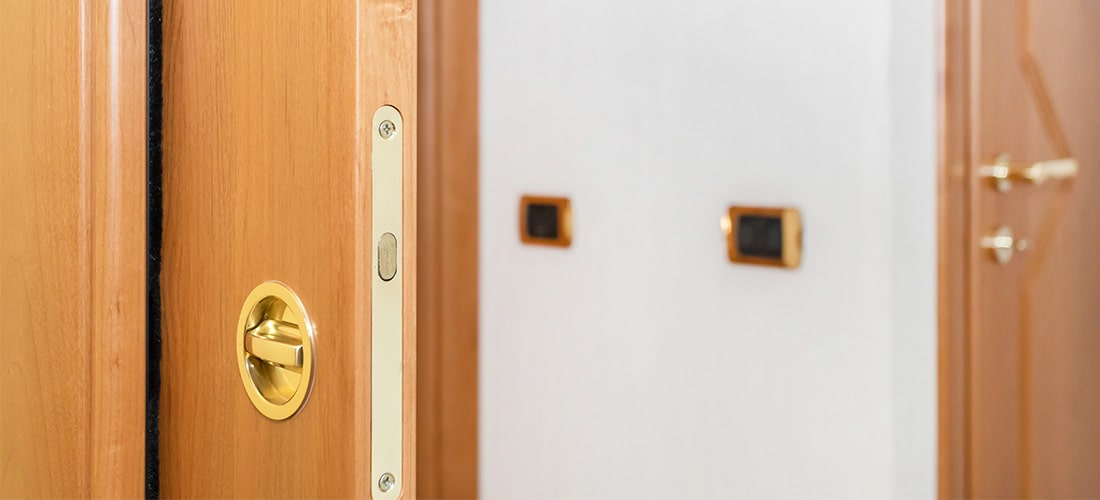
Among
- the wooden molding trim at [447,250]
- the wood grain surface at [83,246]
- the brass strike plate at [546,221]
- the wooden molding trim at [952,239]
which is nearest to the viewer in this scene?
the wood grain surface at [83,246]

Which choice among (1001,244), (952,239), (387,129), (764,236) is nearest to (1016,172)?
(1001,244)

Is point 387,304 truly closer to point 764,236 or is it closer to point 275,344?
point 275,344

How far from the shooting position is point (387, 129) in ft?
1.01

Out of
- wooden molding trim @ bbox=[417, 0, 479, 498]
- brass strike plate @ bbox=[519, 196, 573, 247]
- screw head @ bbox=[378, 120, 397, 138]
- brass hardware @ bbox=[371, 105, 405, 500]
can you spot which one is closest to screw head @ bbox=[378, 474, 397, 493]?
brass hardware @ bbox=[371, 105, 405, 500]

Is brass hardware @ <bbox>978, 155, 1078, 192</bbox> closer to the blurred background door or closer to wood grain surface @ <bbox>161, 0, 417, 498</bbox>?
the blurred background door

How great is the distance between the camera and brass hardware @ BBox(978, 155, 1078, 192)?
127 centimetres

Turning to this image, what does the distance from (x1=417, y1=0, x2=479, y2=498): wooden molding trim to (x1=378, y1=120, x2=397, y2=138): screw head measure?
58.7 inches

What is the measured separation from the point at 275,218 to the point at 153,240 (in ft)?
0.41

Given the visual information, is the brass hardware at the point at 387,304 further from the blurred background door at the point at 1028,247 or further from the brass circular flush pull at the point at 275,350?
the blurred background door at the point at 1028,247

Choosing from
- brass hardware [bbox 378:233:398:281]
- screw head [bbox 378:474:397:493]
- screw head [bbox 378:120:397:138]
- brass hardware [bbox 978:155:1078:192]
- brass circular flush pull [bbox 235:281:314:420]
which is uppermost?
brass hardware [bbox 978:155:1078:192]

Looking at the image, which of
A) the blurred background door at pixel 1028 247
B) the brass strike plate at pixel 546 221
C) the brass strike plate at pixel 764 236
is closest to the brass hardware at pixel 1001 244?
the blurred background door at pixel 1028 247

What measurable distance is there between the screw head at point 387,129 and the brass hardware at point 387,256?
1.4 inches

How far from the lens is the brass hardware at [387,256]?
1.01ft

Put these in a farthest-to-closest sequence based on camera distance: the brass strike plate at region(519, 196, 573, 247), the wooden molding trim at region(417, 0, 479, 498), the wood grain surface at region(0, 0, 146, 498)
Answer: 1. the wooden molding trim at region(417, 0, 479, 498)
2. the brass strike plate at region(519, 196, 573, 247)
3. the wood grain surface at region(0, 0, 146, 498)
